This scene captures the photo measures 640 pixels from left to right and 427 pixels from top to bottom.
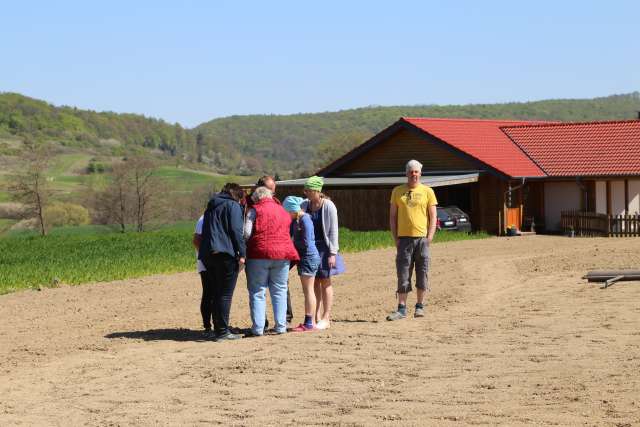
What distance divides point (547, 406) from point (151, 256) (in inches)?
847

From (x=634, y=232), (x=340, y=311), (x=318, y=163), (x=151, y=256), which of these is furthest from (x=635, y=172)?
(x=318, y=163)

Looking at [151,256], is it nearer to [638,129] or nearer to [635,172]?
[635,172]

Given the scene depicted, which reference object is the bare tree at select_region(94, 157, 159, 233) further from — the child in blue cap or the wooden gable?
the child in blue cap

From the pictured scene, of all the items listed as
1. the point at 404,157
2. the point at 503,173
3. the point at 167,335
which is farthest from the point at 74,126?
the point at 167,335

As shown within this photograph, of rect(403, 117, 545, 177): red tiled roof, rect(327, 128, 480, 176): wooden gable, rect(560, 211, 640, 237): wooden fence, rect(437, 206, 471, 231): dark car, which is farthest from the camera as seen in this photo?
rect(327, 128, 480, 176): wooden gable

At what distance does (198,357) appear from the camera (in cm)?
1176

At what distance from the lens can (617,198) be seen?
43.2m

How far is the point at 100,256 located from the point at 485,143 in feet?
69.6

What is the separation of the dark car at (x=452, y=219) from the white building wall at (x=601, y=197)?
4.95 meters

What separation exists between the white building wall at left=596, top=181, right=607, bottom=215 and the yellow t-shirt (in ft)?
99.2

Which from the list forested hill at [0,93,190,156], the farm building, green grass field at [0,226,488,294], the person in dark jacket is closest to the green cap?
the person in dark jacket

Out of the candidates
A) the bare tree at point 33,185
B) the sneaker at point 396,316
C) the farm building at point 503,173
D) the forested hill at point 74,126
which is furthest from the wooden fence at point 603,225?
the forested hill at point 74,126

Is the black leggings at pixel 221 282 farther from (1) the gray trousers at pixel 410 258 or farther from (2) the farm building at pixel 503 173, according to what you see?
(2) the farm building at pixel 503 173

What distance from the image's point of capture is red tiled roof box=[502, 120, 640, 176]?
43312 mm
